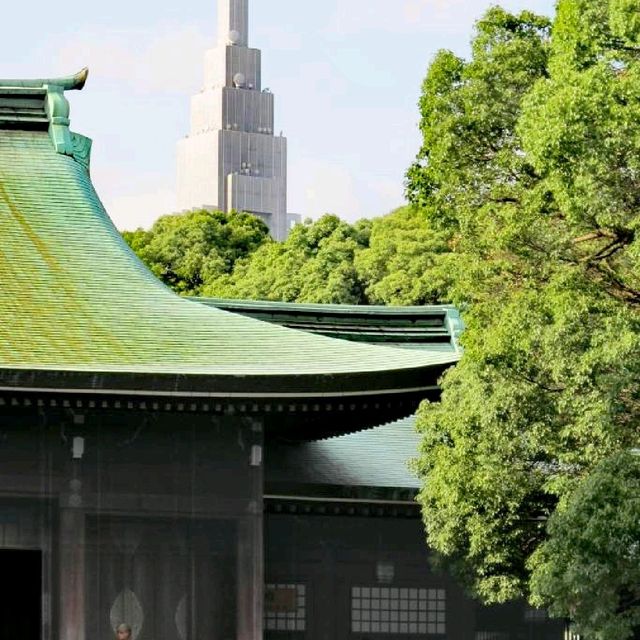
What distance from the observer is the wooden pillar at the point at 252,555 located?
2245 cm

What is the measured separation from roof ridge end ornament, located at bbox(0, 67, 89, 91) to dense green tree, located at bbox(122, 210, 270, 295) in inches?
2047

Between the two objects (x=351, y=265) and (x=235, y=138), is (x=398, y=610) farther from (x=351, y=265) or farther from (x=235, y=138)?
(x=235, y=138)

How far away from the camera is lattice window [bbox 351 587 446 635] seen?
24875 mm

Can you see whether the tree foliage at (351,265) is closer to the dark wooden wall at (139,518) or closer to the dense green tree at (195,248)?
the dense green tree at (195,248)

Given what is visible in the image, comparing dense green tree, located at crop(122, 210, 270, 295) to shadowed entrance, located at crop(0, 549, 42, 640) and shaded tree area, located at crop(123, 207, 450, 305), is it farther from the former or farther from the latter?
shadowed entrance, located at crop(0, 549, 42, 640)

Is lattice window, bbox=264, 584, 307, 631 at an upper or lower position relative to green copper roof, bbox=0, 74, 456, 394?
lower

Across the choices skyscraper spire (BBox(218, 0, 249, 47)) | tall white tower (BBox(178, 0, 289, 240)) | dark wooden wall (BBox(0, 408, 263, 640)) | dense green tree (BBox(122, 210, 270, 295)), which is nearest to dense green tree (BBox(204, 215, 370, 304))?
dense green tree (BBox(122, 210, 270, 295))

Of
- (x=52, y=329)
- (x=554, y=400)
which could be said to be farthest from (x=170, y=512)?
(x=554, y=400)

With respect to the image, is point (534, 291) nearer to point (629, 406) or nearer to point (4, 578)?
point (629, 406)

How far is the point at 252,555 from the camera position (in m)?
22.7

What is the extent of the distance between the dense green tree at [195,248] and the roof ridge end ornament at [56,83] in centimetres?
5200

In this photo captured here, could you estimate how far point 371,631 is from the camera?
24969mm

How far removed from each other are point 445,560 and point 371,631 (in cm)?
237

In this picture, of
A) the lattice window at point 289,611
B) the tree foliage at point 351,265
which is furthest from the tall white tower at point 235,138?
the lattice window at point 289,611
